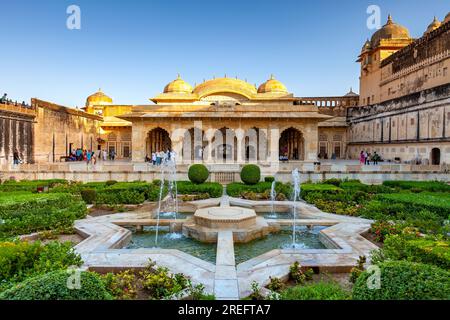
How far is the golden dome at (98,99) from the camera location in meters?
38.5

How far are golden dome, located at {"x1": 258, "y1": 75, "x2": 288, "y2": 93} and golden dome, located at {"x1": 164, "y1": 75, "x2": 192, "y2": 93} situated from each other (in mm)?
7116

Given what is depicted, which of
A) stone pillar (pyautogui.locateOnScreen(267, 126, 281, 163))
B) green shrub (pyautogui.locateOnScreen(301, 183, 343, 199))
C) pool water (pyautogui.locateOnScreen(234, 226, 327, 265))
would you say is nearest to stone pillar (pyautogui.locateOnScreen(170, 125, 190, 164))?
stone pillar (pyautogui.locateOnScreen(267, 126, 281, 163))

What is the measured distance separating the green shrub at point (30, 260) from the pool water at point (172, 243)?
2.41 meters

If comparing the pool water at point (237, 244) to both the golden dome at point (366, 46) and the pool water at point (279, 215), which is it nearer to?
the pool water at point (279, 215)

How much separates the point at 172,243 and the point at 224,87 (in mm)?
23121

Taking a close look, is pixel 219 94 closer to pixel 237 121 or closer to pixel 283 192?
pixel 237 121

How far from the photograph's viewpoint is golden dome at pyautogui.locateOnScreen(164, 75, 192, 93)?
3053 centimetres

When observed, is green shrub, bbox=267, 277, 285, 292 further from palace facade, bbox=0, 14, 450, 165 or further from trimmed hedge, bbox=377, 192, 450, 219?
palace facade, bbox=0, 14, 450, 165

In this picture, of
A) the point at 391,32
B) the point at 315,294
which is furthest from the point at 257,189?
the point at 391,32

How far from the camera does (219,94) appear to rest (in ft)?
96.4

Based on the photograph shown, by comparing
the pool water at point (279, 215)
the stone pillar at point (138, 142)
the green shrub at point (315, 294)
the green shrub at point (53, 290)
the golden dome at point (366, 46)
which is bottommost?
the pool water at point (279, 215)

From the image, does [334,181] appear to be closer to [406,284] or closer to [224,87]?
[406,284]

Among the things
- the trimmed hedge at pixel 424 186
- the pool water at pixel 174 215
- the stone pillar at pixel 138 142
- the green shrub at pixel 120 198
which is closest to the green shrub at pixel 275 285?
the pool water at pixel 174 215

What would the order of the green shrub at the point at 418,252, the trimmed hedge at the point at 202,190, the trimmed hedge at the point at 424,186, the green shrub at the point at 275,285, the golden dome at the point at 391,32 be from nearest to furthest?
1. the green shrub at the point at 418,252
2. the green shrub at the point at 275,285
3. the trimmed hedge at the point at 424,186
4. the trimmed hedge at the point at 202,190
5. the golden dome at the point at 391,32
